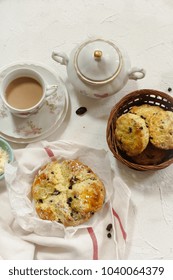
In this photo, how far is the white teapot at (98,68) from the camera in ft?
4.52

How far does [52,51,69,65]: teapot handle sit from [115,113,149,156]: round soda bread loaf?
0.22m

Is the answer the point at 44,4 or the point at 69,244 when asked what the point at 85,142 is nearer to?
the point at 69,244

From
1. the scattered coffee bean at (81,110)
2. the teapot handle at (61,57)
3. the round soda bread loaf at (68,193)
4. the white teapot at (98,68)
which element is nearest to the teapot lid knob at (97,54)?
the white teapot at (98,68)

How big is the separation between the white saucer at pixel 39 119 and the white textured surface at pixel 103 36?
28 millimetres

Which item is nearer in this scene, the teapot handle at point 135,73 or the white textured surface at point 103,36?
the teapot handle at point 135,73

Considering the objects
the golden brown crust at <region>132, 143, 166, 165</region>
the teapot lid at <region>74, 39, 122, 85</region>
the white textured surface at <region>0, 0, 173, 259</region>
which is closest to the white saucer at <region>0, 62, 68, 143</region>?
the white textured surface at <region>0, 0, 173, 259</region>

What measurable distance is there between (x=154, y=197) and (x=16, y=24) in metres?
0.66

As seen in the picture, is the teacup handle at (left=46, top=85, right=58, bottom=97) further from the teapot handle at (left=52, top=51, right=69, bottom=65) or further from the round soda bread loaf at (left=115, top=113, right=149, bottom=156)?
the round soda bread loaf at (left=115, top=113, right=149, bottom=156)

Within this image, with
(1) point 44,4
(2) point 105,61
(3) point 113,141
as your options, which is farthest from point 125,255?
(1) point 44,4

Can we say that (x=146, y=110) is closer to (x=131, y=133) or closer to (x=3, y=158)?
(x=131, y=133)

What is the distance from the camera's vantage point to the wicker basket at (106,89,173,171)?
1416 mm

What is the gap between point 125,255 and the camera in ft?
4.81

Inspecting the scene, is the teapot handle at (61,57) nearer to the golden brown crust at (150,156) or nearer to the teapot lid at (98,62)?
the teapot lid at (98,62)

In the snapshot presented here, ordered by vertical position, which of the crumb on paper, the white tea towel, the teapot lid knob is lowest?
the white tea towel
